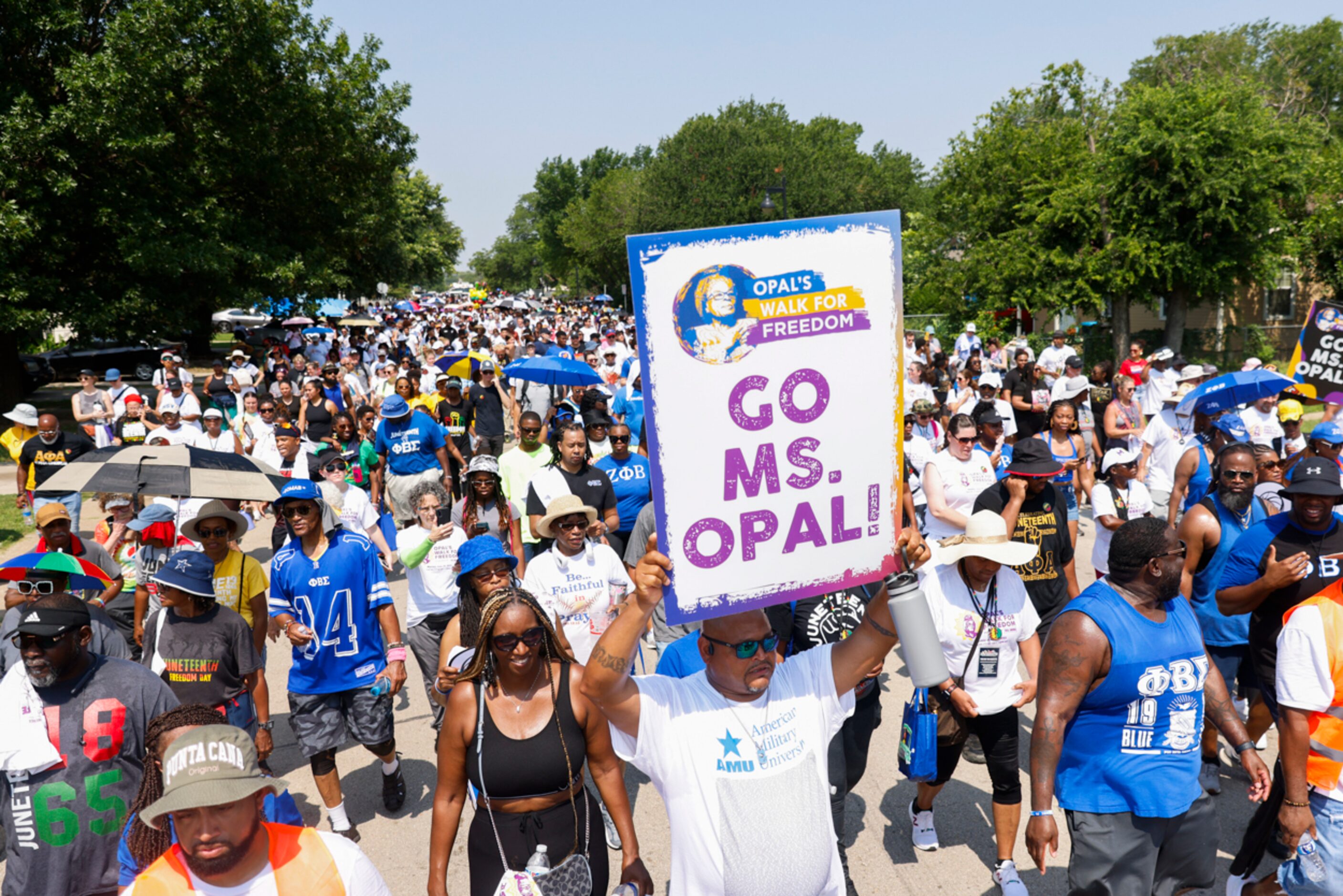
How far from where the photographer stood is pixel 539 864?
130 inches

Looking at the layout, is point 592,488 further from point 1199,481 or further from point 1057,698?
point 1199,481

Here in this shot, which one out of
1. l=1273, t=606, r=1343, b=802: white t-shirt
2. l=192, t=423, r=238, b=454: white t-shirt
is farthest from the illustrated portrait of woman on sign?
l=192, t=423, r=238, b=454: white t-shirt

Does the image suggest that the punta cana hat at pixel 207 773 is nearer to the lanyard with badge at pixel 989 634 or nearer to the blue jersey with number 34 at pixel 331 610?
the blue jersey with number 34 at pixel 331 610

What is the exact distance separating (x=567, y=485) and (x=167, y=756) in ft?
14.9

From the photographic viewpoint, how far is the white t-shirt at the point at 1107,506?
6375 mm

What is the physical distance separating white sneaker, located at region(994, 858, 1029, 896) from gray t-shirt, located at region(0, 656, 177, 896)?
377 centimetres

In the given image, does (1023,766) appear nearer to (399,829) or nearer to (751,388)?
(399,829)

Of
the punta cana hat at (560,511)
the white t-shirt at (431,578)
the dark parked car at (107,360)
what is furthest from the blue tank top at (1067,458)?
the dark parked car at (107,360)

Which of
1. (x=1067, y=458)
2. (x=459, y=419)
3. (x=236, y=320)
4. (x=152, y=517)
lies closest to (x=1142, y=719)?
(x=1067, y=458)

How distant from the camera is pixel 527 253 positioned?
455ft

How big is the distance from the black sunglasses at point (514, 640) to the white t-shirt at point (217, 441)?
8.66m

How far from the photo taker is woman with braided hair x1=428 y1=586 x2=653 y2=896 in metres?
3.42

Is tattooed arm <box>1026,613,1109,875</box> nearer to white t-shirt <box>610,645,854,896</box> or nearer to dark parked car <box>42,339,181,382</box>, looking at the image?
white t-shirt <box>610,645,854,896</box>

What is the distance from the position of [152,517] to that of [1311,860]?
22.8 ft
